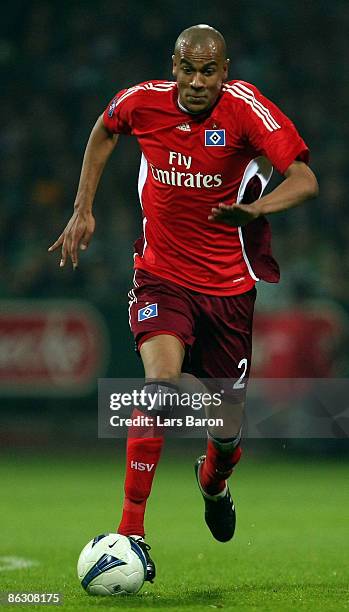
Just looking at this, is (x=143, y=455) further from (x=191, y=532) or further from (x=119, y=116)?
(x=191, y=532)

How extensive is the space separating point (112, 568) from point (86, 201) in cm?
166

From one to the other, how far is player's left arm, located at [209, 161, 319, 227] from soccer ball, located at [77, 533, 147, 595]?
1265mm

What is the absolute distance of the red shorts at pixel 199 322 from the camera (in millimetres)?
Result: 5105

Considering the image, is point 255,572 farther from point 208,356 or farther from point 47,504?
point 47,504

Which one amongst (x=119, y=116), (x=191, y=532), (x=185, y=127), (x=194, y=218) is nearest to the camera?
(x=185, y=127)

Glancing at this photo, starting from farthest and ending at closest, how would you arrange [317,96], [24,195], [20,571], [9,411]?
[317,96], [24,195], [9,411], [20,571]

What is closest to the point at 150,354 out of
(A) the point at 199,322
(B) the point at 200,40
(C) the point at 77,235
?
(A) the point at 199,322

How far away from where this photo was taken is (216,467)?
19.0 ft

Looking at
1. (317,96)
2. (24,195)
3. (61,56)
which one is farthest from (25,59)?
(317,96)

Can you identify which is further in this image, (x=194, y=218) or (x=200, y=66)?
(x=194, y=218)

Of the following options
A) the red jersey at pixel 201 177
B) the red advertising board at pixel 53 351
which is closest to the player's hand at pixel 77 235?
the red jersey at pixel 201 177

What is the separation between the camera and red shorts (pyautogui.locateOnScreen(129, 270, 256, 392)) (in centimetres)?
511

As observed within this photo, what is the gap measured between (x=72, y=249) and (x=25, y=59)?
9090 mm

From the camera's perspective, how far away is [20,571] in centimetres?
535
